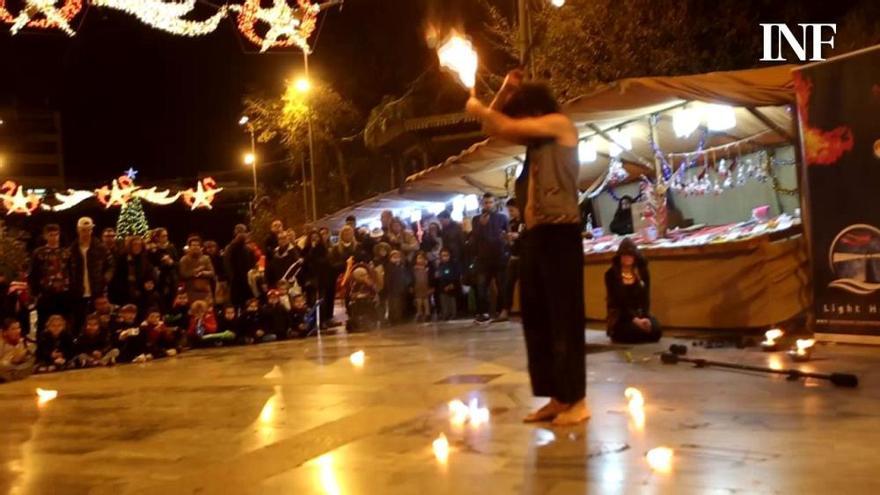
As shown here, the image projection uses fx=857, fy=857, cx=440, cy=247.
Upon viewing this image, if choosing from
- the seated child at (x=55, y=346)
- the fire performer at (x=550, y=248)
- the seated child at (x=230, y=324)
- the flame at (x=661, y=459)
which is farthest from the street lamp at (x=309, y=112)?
the flame at (x=661, y=459)

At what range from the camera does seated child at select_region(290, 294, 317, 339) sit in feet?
42.4

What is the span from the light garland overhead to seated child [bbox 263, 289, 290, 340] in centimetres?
402

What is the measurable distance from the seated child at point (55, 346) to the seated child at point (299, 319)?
3262 millimetres

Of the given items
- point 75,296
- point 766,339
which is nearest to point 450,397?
point 766,339

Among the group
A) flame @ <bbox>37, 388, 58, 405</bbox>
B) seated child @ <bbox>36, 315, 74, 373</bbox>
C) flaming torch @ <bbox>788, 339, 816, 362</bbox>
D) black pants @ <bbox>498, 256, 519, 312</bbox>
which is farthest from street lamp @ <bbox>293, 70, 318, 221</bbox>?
flaming torch @ <bbox>788, 339, 816, 362</bbox>

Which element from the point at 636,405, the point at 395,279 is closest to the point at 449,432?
the point at 636,405

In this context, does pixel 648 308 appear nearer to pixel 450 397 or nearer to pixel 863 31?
pixel 450 397

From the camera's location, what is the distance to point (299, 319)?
13.1 meters

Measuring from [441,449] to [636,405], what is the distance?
1559 millimetres

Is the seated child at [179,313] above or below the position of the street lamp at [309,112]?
below

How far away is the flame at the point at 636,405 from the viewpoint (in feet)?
17.1

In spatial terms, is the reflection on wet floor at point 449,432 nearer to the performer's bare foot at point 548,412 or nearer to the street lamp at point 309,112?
the performer's bare foot at point 548,412

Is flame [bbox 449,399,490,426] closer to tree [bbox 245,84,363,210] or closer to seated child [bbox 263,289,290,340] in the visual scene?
seated child [bbox 263,289,290,340]

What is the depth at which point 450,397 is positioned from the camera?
6.59 meters
